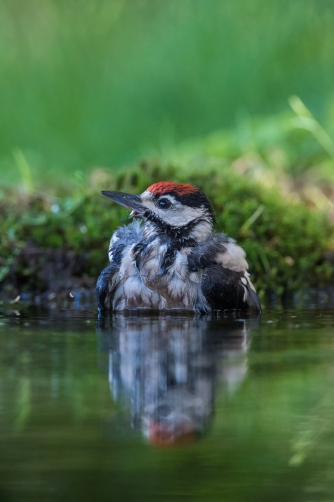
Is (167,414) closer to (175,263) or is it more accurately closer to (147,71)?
(175,263)

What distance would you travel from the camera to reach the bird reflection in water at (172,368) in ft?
11.2

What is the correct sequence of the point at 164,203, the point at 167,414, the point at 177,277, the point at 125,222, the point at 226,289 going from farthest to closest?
1. the point at 125,222
2. the point at 164,203
3. the point at 177,277
4. the point at 226,289
5. the point at 167,414

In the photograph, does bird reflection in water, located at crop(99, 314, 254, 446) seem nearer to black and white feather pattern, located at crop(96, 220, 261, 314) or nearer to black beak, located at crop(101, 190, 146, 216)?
black and white feather pattern, located at crop(96, 220, 261, 314)

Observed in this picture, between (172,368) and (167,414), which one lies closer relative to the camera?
(167,414)

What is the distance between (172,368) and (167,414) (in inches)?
33.0

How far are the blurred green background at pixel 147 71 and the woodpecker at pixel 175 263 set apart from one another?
18.2ft

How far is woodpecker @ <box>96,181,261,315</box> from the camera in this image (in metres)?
6.08

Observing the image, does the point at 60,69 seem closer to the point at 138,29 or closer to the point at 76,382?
the point at 138,29

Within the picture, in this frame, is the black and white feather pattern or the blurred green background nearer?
the black and white feather pattern

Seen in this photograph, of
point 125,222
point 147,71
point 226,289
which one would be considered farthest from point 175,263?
point 147,71

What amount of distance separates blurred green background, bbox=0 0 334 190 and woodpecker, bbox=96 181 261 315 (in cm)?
555

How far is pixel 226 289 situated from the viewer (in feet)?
19.7

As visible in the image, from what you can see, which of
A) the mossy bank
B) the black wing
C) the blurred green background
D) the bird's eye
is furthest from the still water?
the blurred green background

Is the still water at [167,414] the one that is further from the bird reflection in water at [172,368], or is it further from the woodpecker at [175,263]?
the woodpecker at [175,263]
